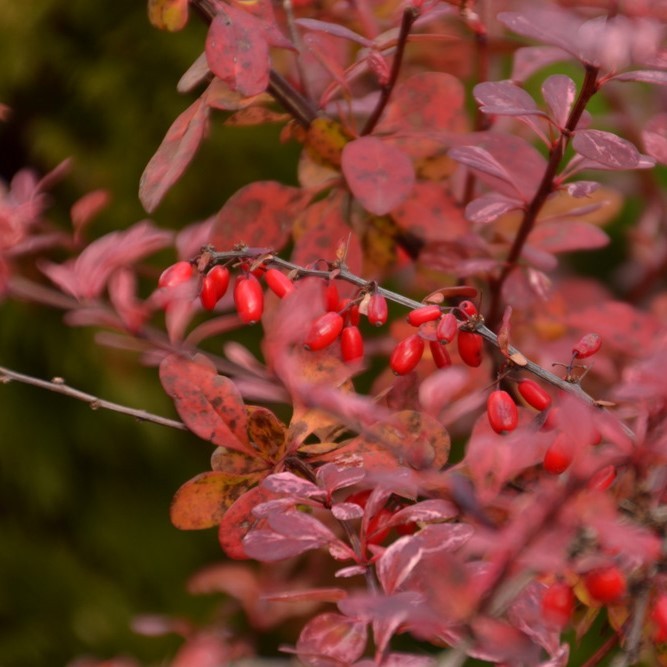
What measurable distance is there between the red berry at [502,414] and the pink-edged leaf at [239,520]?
0.19 meters

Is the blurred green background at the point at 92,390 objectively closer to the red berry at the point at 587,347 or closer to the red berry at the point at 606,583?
the red berry at the point at 587,347

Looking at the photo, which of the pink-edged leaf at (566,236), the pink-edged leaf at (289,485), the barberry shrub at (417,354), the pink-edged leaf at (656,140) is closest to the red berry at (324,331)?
the barberry shrub at (417,354)

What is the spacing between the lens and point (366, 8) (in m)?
1.11

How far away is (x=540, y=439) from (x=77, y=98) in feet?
4.47

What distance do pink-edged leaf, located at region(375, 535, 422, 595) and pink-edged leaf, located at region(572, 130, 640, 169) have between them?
1.19 ft

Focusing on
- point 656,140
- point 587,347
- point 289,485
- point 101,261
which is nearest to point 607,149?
→ point 656,140

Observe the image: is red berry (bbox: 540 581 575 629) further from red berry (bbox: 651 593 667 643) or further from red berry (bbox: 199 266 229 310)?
red berry (bbox: 199 266 229 310)

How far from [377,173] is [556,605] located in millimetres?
430

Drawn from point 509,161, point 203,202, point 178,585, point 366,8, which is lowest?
point 178,585

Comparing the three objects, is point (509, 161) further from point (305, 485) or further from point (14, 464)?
point (14, 464)

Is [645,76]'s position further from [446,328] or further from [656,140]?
[446,328]

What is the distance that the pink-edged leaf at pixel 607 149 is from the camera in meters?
0.80

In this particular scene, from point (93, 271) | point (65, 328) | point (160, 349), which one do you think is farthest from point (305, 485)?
point (65, 328)

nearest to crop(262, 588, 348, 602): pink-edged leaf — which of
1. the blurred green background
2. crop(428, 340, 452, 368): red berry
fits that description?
crop(428, 340, 452, 368): red berry
